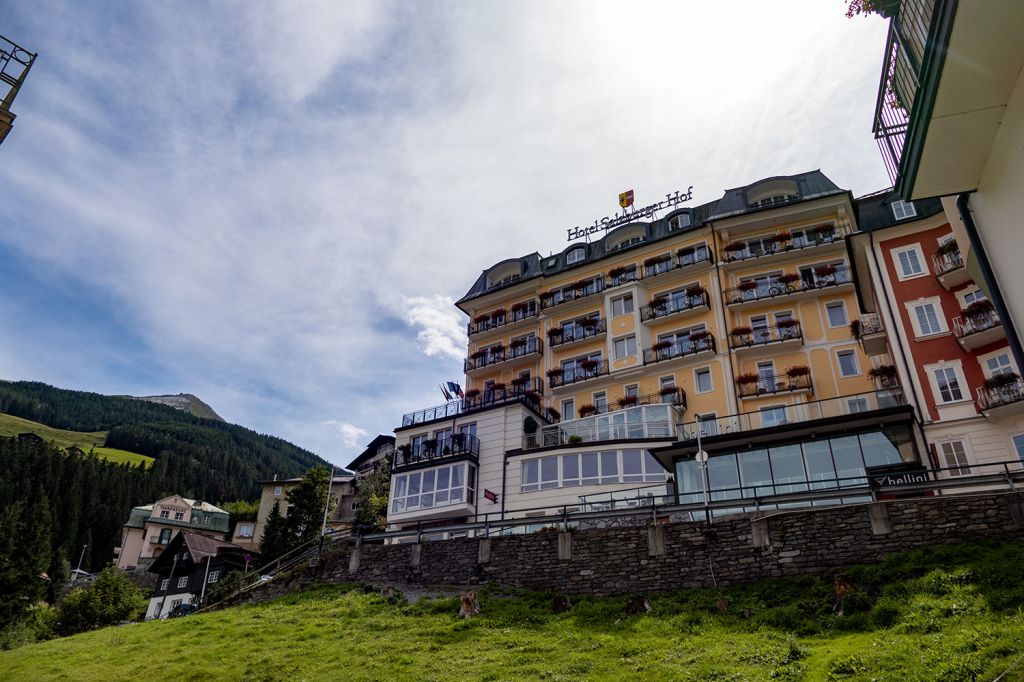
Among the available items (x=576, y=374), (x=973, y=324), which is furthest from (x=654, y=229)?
(x=973, y=324)

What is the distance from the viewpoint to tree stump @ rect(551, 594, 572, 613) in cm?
2130

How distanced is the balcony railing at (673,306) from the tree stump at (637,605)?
989 inches

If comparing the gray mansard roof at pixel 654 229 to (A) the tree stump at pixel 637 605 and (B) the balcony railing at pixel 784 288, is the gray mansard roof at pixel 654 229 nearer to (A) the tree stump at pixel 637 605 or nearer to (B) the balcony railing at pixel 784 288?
(B) the balcony railing at pixel 784 288

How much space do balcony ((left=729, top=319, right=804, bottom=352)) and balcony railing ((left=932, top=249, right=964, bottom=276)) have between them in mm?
8930

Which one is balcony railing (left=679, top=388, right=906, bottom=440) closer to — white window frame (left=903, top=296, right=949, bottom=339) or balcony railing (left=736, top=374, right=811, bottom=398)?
white window frame (left=903, top=296, right=949, bottom=339)

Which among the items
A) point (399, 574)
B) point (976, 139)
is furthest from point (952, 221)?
point (399, 574)

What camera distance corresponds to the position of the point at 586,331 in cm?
4634

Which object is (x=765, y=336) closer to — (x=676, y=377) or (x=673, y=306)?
(x=676, y=377)

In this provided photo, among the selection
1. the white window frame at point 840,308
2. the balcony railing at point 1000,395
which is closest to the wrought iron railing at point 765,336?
the white window frame at point 840,308

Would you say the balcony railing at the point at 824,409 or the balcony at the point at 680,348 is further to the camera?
the balcony at the point at 680,348

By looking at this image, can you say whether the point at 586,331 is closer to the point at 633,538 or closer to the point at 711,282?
the point at 711,282

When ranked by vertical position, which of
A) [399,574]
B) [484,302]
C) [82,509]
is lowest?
[399,574]

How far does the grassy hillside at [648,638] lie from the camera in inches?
525

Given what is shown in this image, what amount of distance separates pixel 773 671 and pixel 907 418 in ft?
55.5
